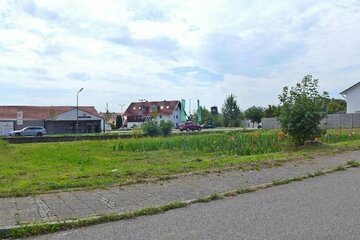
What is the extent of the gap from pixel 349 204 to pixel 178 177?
174 inches

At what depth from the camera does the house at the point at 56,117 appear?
73.6 meters

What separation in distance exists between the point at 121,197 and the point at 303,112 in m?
12.7

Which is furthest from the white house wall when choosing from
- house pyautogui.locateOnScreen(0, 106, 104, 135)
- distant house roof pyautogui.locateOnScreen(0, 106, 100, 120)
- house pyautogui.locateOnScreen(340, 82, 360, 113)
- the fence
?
distant house roof pyautogui.locateOnScreen(0, 106, 100, 120)

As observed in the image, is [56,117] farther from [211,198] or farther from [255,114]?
[211,198]

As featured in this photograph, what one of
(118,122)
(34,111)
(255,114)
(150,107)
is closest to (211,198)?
(34,111)

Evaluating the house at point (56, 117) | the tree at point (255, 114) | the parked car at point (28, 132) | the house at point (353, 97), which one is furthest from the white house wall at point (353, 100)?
the parked car at point (28, 132)

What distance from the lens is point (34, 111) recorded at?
77.3m

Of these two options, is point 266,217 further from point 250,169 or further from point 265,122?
point 265,122

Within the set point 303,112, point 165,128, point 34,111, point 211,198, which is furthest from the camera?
point 34,111

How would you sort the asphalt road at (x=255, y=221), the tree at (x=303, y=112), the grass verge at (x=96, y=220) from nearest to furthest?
the asphalt road at (x=255, y=221), the grass verge at (x=96, y=220), the tree at (x=303, y=112)

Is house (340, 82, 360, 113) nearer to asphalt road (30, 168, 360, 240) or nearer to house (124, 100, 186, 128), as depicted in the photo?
house (124, 100, 186, 128)

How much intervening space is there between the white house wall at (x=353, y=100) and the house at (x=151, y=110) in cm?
5207

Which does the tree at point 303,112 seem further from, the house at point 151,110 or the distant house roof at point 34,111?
the house at point 151,110

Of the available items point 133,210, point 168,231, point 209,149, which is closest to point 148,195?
point 133,210
